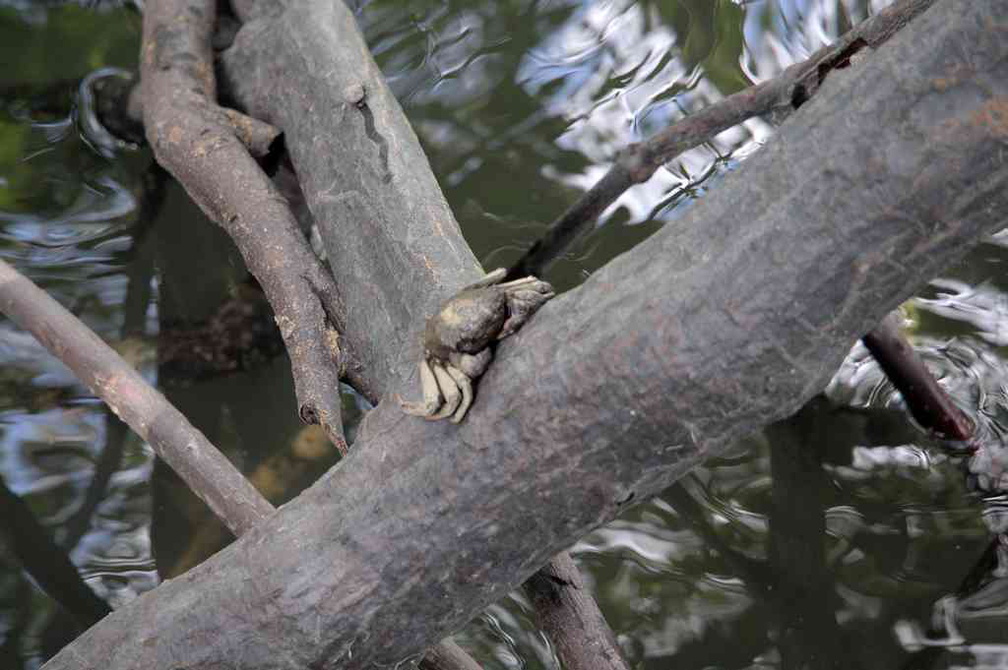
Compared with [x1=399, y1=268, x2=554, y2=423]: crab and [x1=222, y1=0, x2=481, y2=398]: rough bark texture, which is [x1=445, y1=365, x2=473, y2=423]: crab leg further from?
[x1=222, y1=0, x2=481, y2=398]: rough bark texture

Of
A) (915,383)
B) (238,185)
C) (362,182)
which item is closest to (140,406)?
(238,185)

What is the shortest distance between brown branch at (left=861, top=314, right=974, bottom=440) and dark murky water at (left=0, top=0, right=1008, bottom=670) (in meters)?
0.06

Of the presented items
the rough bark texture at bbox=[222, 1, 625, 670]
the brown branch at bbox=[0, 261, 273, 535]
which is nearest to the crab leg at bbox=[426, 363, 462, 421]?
the rough bark texture at bbox=[222, 1, 625, 670]

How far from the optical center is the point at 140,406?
155 cm

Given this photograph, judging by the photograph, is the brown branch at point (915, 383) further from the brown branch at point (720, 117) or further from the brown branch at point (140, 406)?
the brown branch at point (140, 406)

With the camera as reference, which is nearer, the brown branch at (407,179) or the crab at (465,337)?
the crab at (465,337)

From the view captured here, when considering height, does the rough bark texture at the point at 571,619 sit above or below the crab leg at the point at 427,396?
below

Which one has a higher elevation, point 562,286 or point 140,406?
point 140,406

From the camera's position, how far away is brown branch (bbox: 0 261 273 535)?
1466 mm

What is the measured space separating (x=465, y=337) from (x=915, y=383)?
3.39 feet

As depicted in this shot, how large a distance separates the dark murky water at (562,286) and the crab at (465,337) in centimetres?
78

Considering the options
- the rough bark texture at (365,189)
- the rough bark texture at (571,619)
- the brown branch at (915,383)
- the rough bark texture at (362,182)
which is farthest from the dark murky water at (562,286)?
the rough bark texture at (362,182)

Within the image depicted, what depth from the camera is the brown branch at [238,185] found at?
1.42 metres

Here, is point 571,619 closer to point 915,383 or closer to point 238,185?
point 915,383
